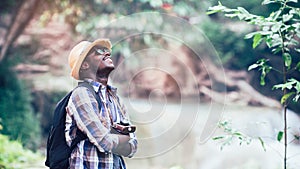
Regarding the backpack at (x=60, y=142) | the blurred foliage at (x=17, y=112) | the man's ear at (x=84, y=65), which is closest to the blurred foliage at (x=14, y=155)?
the blurred foliage at (x=17, y=112)

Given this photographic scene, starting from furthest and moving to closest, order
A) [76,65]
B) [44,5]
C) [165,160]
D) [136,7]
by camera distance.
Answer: [44,5], [136,7], [165,160], [76,65]

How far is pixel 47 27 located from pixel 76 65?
9.44 feet

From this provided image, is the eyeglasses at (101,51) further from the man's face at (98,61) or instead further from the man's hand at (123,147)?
the man's hand at (123,147)

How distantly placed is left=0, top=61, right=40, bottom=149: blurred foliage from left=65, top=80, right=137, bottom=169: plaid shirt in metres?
2.63

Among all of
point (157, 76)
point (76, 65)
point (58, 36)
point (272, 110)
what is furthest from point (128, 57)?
point (76, 65)

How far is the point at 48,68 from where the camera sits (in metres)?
4.63

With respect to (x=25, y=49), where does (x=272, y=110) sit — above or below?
below

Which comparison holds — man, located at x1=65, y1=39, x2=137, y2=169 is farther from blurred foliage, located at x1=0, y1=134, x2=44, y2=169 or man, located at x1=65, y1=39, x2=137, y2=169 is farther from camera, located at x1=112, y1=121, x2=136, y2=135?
blurred foliage, located at x1=0, y1=134, x2=44, y2=169

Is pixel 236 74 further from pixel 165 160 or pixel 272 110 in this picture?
pixel 165 160

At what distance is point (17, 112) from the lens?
4332 mm

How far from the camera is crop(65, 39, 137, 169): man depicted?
1741 millimetres

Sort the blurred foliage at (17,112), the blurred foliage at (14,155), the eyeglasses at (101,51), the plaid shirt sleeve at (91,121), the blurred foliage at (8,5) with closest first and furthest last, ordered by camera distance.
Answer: the plaid shirt sleeve at (91,121) → the eyeglasses at (101,51) → the blurred foliage at (14,155) → the blurred foliage at (17,112) → the blurred foliage at (8,5)

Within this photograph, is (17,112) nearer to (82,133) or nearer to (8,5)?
(8,5)

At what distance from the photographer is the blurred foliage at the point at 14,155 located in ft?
11.9
